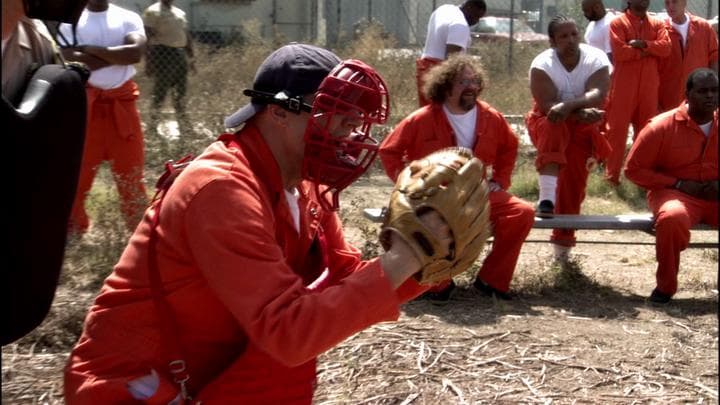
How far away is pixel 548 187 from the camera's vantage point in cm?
702

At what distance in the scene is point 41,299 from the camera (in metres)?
2.14

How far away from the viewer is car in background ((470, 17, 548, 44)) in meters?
19.0

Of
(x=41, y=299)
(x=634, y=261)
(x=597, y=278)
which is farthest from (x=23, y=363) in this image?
(x=634, y=261)

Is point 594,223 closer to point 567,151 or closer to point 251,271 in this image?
point 567,151

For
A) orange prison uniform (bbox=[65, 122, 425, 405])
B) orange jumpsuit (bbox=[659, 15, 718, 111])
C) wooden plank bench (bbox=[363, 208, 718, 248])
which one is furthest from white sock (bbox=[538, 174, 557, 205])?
orange prison uniform (bbox=[65, 122, 425, 405])

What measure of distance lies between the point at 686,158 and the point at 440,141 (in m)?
1.68

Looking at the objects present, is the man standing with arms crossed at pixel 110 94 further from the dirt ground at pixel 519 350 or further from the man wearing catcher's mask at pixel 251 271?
the man wearing catcher's mask at pixel 251 271

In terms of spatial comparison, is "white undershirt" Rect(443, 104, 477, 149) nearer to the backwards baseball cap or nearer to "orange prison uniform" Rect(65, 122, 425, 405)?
"orange prison uniform" Rect(65, 122, 425, 405)

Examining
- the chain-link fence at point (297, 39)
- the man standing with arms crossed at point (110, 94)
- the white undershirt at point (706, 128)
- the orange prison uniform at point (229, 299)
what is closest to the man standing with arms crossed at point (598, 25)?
the chain-link fence at point (297, 39)

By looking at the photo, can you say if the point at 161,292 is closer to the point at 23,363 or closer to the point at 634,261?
the point at 23,363

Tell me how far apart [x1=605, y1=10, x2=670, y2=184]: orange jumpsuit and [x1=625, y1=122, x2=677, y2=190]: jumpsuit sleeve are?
311 centimetres

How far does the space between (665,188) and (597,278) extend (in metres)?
0.77

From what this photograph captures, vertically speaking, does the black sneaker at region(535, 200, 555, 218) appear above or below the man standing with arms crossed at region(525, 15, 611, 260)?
below

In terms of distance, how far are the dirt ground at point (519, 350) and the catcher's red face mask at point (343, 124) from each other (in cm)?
190
